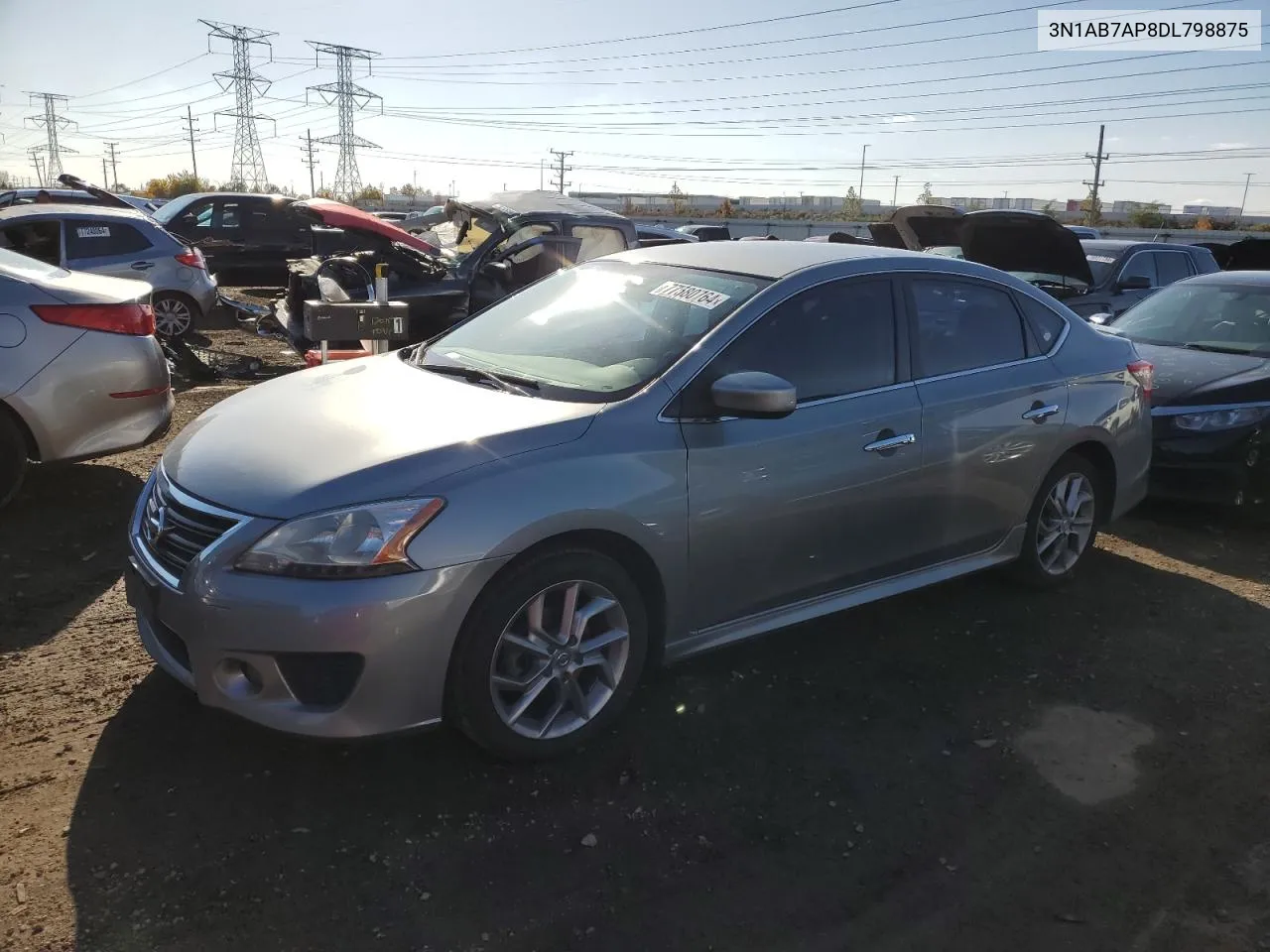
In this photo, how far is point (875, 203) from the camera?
317 feet

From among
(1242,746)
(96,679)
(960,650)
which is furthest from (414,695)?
(1242,746)

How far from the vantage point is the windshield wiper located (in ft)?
11.4

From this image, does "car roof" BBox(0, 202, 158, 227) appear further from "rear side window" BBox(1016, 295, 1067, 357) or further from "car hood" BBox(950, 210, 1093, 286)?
"rear side window" BBox(1016, 295, 1067, 357)

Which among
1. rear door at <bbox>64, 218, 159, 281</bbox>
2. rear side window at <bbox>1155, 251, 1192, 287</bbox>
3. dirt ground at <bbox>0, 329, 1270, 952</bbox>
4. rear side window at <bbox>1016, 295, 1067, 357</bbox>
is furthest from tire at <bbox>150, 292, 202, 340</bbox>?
rear side window at <bbox>1155, 251, 1192, 287</bbox>

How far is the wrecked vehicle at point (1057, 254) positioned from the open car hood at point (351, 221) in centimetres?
509

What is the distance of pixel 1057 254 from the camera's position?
9.21m

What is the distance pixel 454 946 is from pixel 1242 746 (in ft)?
9.61

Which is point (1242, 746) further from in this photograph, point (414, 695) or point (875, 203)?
point (875, 203)

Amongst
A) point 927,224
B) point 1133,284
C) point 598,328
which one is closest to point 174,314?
point 927,224

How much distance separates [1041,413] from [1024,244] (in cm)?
542

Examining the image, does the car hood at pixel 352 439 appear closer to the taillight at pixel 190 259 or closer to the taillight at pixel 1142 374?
the taillight at pixel 1142 374

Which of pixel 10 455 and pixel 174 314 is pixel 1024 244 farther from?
pixel 174 314

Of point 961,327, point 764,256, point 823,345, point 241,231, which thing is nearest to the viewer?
point 823,345

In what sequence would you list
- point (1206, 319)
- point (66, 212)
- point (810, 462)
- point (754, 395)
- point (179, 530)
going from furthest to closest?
point (66, 212) < point (1206, 319) < point (810, 462) < point (754, 395) < point (179, 530)
